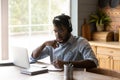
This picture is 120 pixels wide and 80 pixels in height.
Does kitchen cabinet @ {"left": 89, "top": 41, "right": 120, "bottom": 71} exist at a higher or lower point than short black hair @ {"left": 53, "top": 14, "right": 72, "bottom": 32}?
lower

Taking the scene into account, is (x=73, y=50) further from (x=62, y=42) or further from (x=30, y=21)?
(x=30, y=21)

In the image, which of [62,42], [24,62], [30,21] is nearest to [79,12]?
[30,21]

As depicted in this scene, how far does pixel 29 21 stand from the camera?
4.11 meters

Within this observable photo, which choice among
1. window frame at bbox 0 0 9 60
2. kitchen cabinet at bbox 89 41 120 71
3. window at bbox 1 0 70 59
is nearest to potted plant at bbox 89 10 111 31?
kitchen cabinet at bbox 89 41 120 71

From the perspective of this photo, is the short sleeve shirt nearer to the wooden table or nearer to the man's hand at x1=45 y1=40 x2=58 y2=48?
the man's hand at x1=45 y1=40 x2=58 y2=48

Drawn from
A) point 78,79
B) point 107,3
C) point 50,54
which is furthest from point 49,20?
point 78,79

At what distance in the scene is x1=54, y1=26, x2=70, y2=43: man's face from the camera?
105 inches

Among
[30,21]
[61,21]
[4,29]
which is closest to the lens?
[61,21]

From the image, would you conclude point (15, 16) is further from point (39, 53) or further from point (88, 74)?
point (88, 74)

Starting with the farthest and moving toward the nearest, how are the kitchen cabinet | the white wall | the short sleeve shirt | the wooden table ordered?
1. the white wall
2. the kitchen cabinet
3. the short sleeve shirt
4. the wooden table

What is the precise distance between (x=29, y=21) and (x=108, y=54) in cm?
139

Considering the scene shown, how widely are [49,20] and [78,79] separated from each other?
8.05 ft

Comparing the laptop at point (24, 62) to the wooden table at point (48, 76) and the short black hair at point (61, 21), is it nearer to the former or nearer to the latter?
the wooden table at point (48, 76)

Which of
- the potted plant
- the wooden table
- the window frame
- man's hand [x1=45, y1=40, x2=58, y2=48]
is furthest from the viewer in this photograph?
the potted plant
